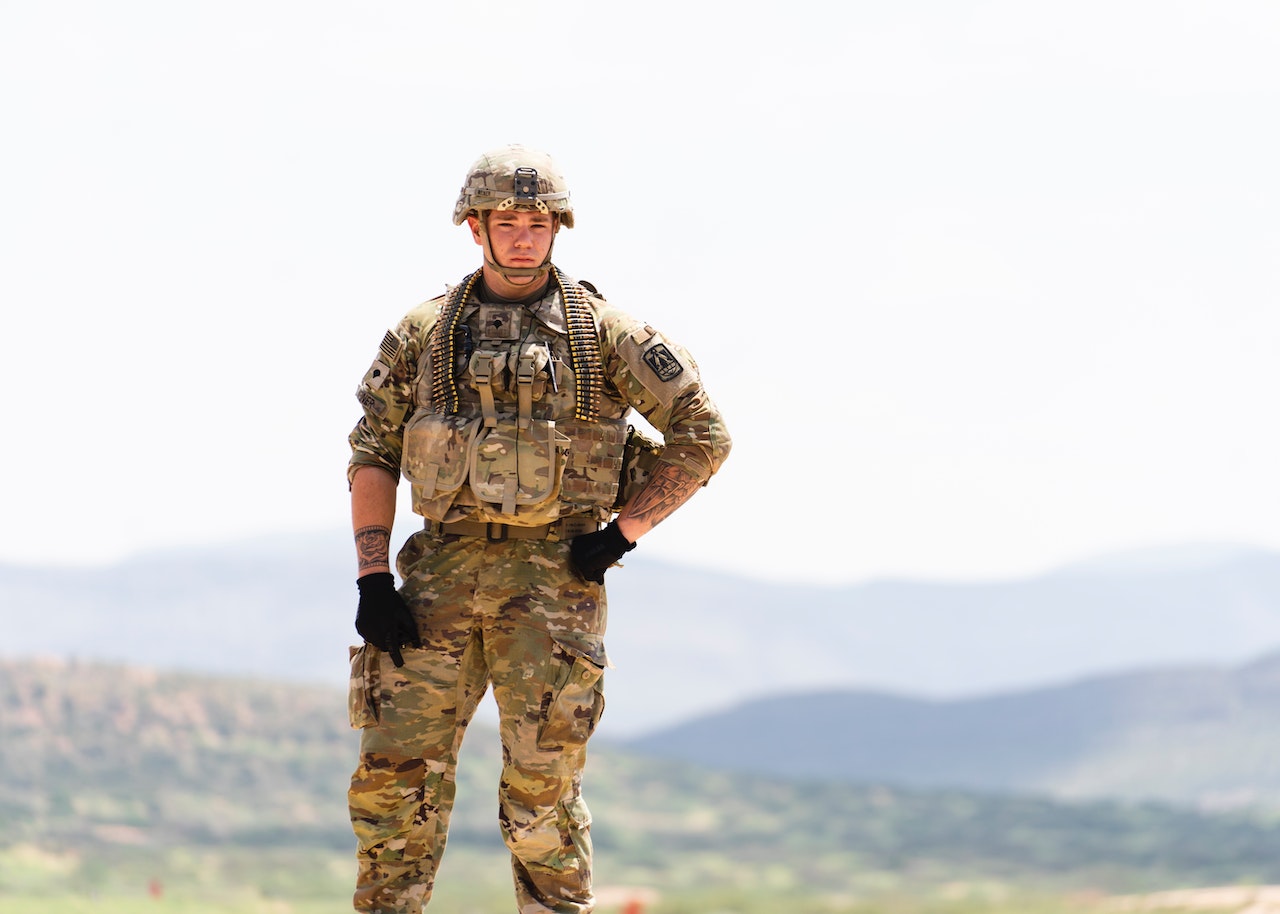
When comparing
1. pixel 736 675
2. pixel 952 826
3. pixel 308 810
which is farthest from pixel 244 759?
pixel 736 675

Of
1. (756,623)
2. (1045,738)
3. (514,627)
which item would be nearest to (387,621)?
(514,627)

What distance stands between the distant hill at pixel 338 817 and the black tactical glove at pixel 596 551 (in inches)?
734

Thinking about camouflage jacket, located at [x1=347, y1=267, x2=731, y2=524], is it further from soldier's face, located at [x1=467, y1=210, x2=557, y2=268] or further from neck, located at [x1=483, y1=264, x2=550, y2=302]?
soldier's face, located at [x1=467, y1=210, x2=557, y2=268]

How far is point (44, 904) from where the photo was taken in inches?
501

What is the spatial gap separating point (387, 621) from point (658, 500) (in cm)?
115

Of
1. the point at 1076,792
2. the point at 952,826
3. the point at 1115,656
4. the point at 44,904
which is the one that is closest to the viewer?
the point at 44,904

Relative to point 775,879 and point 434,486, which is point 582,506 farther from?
point 775,879

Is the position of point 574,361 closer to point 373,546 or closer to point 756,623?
point 373,546

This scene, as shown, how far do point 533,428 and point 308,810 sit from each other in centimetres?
2612

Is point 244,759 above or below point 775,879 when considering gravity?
above

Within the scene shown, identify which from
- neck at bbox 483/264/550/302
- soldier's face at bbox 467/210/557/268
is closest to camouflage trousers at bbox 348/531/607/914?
neck at bbox 483/264/550/302

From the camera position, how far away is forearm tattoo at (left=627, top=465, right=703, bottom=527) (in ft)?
22.7

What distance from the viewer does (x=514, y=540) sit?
692 centimetres

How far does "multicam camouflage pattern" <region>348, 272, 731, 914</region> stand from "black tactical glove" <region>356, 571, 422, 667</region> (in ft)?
0.21
